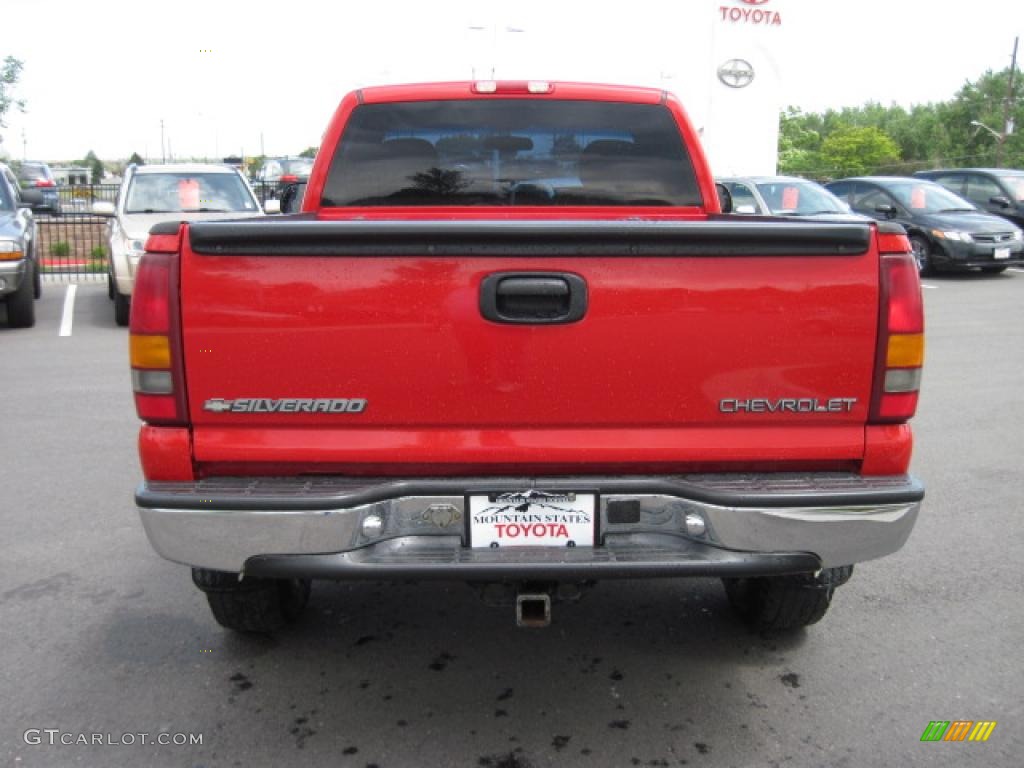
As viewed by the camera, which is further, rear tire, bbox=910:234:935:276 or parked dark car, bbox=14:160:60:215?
parked dark car, bbox=14:160:60:215

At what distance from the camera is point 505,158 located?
4.47 meters

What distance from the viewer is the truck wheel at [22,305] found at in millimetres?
10625

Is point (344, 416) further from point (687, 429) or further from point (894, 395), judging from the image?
point (894, 395)

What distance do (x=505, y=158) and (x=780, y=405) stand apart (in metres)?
2.14

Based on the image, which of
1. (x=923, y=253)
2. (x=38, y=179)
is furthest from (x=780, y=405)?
(x=38, y=179)

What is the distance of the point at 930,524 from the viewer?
4898mm

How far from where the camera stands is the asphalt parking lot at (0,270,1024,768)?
9.71ft

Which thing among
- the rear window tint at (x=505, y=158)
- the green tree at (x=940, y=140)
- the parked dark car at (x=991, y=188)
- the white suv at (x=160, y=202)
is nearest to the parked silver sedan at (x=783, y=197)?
the parked dark car at (x=991, y=188)

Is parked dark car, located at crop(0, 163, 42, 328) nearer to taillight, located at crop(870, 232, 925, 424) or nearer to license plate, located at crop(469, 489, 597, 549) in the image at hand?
license plate, located at crop(469, 489, 597, 549)

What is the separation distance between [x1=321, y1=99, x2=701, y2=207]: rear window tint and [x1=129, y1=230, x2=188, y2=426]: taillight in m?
1.81

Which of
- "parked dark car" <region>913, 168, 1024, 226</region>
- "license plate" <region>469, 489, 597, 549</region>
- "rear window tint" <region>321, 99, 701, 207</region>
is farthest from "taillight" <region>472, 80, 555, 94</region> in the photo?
"parked dark car" <region>913, 168, 1024, 226</region>

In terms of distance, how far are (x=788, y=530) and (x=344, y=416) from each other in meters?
1.26

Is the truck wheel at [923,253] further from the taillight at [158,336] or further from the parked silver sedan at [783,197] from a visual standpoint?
the taillight at [158,336]

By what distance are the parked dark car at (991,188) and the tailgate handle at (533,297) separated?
1700cm
